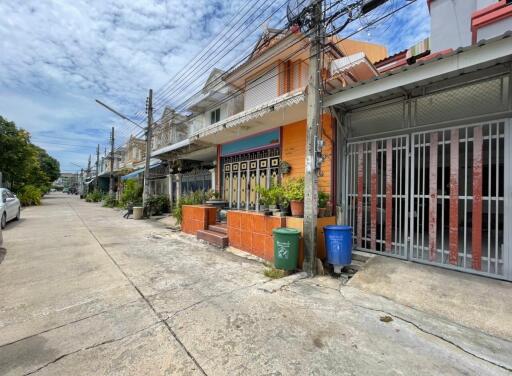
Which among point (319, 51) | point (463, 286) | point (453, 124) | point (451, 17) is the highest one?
point (451, 17)

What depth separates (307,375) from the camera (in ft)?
7.82

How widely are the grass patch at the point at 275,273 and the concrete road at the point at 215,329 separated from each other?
0.66 feet

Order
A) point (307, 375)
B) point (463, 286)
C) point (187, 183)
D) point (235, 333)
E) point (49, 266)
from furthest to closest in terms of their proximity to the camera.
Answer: point (187, 183) → point (49, 266) → point (463, 286) → point (235, 333) → point (307, 375)

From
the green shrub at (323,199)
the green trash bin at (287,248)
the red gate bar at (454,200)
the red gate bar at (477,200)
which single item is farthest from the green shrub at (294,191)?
the red gate bar at (477,200)

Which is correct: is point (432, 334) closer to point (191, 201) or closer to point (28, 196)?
point (191, 201)

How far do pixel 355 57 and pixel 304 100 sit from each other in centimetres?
185

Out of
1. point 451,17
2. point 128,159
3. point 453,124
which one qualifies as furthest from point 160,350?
point 128,159

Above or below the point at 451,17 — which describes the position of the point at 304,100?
below

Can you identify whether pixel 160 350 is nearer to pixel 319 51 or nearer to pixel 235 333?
pixel 235 333

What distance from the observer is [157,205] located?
617 inches

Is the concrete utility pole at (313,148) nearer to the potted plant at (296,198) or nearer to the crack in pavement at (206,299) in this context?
the potted plant at (296,198)

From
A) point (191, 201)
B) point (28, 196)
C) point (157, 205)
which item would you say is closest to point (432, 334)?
point (191, 201)

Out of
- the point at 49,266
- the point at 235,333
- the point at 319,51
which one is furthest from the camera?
the point at 49,266

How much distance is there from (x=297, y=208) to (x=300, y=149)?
108 inches
